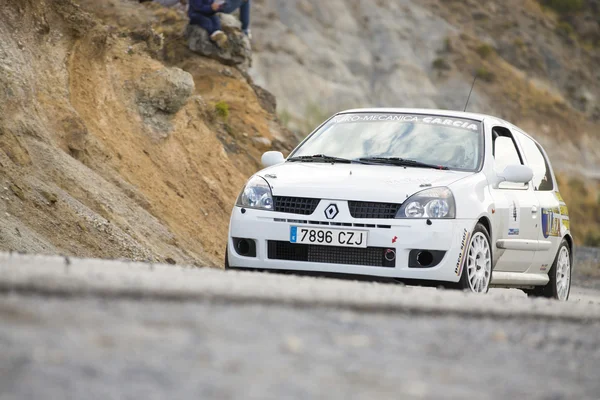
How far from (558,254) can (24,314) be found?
7147 mm

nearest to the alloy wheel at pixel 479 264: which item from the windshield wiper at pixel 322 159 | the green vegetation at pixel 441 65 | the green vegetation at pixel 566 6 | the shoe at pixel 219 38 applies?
the windshield wiper at pixel 322 159

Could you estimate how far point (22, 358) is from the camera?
12.6ft

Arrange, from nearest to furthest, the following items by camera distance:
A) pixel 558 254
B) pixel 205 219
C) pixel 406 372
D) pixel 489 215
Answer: pixel 406 372 → pixel 489 215 → pixel 558 254 → pixel 205 219

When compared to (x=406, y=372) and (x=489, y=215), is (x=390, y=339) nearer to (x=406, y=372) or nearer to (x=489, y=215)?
(x=406, y=372)

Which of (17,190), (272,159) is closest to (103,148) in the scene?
(17,190)

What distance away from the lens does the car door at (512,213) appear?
30.3 feet

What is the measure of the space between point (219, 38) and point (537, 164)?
1270 centimetres

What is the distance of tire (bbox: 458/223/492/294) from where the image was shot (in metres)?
8.36

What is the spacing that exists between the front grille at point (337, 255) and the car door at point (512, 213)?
1360 mm

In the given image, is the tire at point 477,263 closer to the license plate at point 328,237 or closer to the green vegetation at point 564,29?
the license plate at point 328,237

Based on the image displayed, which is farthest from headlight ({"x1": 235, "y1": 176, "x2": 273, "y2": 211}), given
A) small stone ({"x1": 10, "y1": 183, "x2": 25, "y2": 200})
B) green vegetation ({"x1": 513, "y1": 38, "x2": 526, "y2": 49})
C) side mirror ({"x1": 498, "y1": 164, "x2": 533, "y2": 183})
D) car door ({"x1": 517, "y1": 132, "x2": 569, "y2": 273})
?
green vegetation ({"x1": 513, "y1": 38, "x2": 526, "y2": 49})

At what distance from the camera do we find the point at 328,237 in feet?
27.1

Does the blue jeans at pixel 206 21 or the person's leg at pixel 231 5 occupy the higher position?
the person's leg at pixel 231 5

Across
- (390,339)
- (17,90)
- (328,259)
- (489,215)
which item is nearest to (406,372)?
(390,339)
